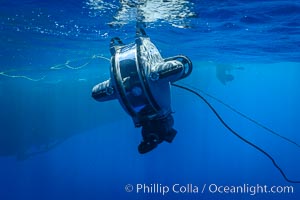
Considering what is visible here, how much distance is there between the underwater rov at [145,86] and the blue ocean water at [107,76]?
50.9 inches

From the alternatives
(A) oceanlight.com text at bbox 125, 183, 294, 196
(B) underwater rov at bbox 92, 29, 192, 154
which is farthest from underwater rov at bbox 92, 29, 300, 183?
(A) oceanlight.com text at bbox 125, 183, 294, 196

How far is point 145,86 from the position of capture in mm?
4152

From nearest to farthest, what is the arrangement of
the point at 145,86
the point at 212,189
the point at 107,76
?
the point at 145,86
the point at 212,189
the point at 107,76

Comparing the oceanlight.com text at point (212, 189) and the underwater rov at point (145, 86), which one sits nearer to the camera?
the underwater rov at point (145, 86)

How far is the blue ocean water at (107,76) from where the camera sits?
34.4 feet

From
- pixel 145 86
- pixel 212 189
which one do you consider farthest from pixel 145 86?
pixel 212 189

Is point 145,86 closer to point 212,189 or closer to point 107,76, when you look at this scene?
point 212,189

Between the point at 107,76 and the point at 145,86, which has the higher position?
the point at 145,86

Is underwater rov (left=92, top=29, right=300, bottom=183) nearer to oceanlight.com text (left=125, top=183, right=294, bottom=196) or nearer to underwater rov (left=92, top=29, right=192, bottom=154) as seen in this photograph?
underwater rov (left=92, top=29, right=192, bottom=154)

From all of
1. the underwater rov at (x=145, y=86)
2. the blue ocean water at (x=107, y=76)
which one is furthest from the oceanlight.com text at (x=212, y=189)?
the underwater rov at (x=145, y=86)

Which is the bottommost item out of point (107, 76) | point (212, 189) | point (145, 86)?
point (212, 189)

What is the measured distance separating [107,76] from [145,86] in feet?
116

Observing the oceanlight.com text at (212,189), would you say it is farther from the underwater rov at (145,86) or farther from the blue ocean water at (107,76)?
the underwater rov at (145,86)

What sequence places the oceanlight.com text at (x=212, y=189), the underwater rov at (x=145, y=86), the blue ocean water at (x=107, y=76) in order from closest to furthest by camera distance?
the underwater rov at (x=145, y=86) < the blue ocean water at (x=107, y=76) < the oceanlight.com text at (x=212, y=189)
